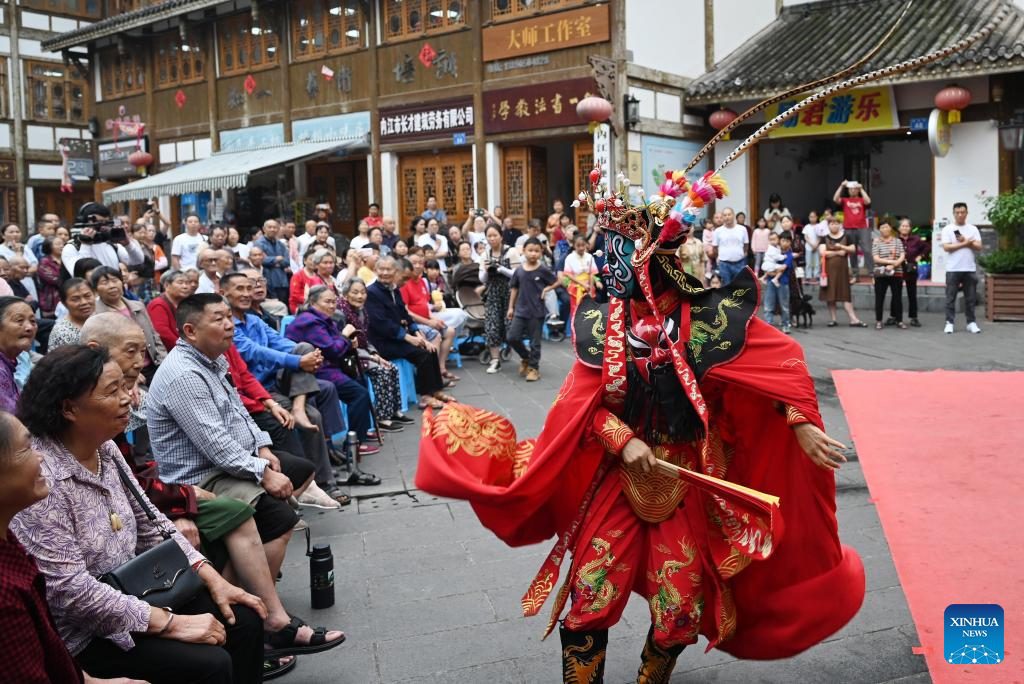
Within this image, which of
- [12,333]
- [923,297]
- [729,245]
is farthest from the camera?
[923,297]

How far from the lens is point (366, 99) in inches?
709

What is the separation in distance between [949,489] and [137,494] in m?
4.46

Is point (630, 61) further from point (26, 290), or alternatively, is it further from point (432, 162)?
point (26, 290)

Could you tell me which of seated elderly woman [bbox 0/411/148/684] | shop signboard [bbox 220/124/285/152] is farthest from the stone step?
seated elderly woman [bbox 0/411/148/684]

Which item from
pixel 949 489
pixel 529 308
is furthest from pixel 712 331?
pixel 529 308

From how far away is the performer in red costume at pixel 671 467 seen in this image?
10.1ft

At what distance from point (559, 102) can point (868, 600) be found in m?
12.3

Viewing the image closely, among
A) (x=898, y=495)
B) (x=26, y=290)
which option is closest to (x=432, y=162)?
(x=26, y=290)

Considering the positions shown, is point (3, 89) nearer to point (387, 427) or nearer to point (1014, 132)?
point (387, 427)

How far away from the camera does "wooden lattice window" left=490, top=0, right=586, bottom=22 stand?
1517cm

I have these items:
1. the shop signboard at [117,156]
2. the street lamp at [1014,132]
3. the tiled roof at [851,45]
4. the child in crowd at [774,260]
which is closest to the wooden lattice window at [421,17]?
the tiled roof at [851,45]

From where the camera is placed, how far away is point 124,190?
64.8 ft

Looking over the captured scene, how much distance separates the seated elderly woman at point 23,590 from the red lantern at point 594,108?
41.9ft

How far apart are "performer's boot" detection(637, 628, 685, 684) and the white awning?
14.8 metres
